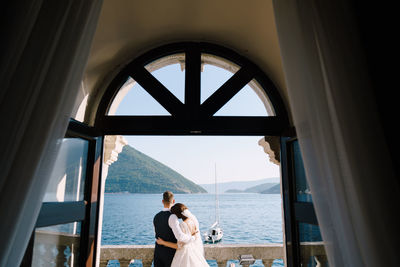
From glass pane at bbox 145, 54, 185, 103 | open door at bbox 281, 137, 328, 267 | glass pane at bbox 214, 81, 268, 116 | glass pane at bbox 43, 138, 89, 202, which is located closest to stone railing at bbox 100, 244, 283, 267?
open door at bbox 281, 137, 328, 267

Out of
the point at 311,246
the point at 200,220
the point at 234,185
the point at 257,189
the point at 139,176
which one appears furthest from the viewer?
the point at 257,189

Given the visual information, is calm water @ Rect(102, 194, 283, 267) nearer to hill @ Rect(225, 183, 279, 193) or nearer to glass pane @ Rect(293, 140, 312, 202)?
hill @ Rect(225, 183, 279, 193)

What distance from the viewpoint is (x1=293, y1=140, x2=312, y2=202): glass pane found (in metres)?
1.70

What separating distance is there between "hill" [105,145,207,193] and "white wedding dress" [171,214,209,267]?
177 ft

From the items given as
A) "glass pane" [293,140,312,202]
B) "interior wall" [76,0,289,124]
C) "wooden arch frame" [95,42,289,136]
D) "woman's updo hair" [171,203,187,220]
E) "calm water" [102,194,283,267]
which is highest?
"interior wall" [76,0,289,124]

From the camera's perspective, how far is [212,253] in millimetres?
3893

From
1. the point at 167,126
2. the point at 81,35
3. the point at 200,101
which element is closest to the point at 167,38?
the point at 200,101

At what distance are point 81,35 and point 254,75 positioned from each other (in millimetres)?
1631

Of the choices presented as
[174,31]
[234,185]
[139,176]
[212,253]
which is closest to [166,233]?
[212,253]

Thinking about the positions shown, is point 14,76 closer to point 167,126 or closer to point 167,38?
point 167,126

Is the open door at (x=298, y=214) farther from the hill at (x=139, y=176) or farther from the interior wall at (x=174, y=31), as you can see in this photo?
the hill at (x=139, y=176)

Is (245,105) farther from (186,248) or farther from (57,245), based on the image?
(186,248)

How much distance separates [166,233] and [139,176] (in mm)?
55856

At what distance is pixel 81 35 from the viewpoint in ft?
3.12
